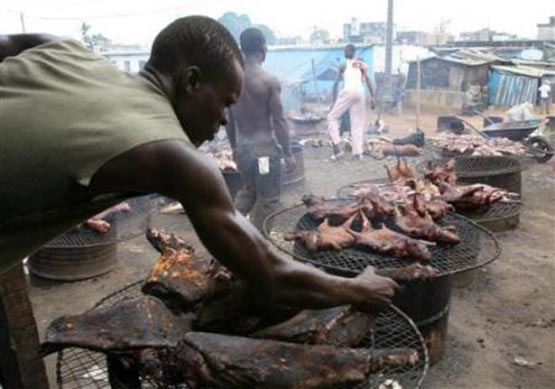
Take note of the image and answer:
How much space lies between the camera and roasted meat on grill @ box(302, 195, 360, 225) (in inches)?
172

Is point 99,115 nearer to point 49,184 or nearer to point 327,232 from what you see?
point 49,184

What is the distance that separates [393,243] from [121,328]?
2.08 metres

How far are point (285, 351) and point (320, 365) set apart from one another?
17cm

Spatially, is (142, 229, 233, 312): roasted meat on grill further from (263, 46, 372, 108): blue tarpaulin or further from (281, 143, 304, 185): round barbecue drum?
(263, 46, 372, 108): blue tarpaulin

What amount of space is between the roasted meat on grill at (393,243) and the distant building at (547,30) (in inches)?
1629

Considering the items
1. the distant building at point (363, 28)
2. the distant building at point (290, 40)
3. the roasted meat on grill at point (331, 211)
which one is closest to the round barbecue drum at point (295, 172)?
the roasted meat on grill at point (331, 211)

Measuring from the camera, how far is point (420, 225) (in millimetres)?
4070

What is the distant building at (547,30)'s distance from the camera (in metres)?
38.1

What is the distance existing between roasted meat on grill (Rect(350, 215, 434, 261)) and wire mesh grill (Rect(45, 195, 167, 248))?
219 centimetres

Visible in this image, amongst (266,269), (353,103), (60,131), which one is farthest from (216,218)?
(353,103)

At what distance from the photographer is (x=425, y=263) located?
364cm

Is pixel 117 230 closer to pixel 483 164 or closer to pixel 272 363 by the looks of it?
pixel 272 363

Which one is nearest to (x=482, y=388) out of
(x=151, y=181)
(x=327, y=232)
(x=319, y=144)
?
(x=327, y=232)

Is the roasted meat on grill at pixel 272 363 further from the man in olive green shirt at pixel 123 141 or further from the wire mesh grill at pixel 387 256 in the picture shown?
the wire mesh grill at pixel 387 256
